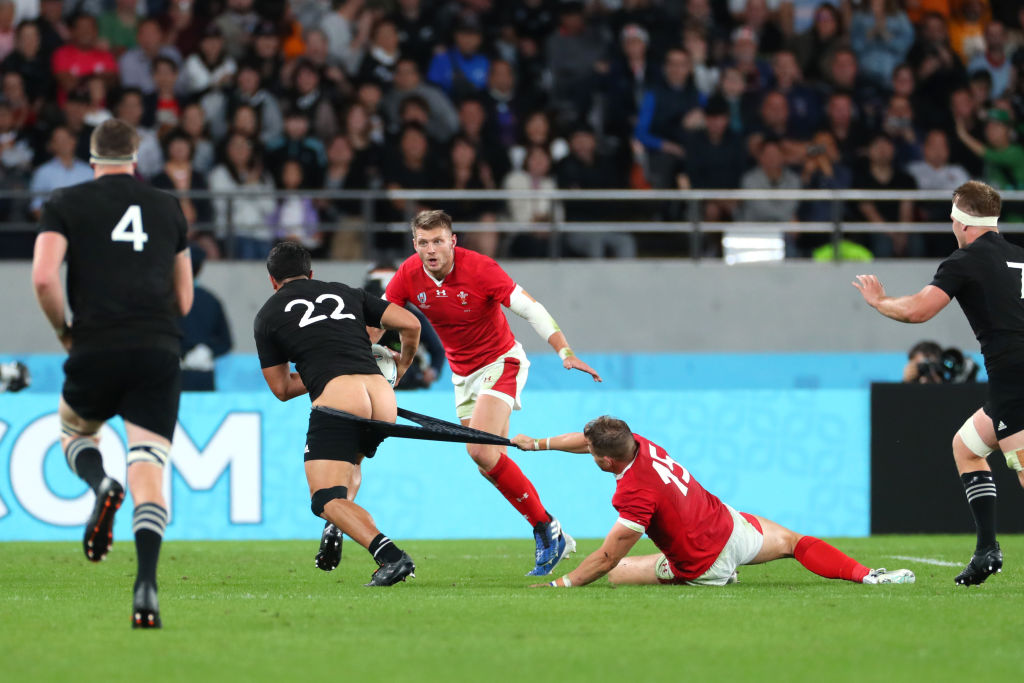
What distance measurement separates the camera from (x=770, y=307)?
15.8m

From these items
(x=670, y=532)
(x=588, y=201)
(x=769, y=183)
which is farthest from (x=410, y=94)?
(x=670, y=532)

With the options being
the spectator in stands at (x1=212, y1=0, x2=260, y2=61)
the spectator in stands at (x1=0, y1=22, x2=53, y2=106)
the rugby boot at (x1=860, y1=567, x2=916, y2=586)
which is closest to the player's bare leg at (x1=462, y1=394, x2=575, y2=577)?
the rugby boot at (x1=860, y1=567, x2=916, y2=586)

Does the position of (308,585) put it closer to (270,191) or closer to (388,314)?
(388,314)

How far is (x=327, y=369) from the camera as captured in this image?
8.13 metres

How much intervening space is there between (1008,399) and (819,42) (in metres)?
10.7

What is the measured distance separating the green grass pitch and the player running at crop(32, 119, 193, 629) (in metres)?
0.50

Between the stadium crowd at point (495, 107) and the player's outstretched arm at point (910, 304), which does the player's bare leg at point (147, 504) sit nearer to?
the player's outstretched arm at point (910, 304)

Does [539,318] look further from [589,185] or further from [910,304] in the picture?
→ [589,185]

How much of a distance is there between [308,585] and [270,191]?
6.95 m

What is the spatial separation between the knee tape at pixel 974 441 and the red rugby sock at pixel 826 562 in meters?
0.87

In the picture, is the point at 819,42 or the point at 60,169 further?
the point at 819,42

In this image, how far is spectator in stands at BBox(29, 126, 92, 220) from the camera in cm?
1508

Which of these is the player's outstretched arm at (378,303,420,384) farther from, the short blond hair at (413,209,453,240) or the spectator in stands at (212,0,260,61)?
the spectator in stands at (212,0,260,61)

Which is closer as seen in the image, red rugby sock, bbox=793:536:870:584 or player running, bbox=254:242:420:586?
player running, bbox=254:242:420:586
